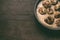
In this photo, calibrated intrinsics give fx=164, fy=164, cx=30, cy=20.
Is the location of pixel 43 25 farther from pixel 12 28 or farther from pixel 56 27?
pixel 12 28

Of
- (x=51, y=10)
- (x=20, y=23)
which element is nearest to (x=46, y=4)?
(x=51, y=10)

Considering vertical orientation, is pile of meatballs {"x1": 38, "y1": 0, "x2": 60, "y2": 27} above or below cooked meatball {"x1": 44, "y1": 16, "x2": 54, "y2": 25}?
above

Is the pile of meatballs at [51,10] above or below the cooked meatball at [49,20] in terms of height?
above

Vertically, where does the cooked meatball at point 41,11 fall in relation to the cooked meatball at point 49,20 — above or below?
above

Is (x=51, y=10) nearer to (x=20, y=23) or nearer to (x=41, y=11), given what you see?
(x=41, y=11)
